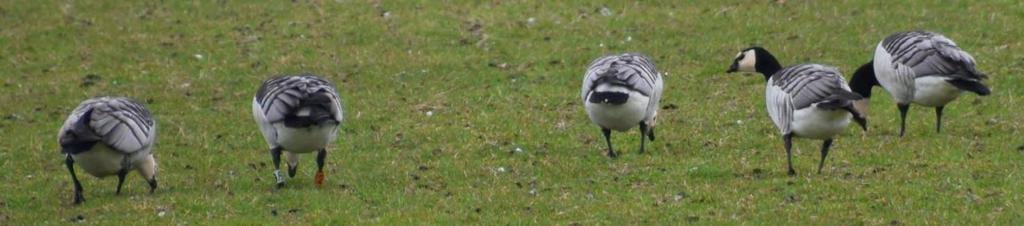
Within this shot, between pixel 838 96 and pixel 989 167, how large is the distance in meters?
2.12

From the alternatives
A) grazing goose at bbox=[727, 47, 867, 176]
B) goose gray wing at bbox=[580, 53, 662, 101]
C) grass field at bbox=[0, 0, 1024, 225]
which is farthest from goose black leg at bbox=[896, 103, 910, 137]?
goose gray wing at bbox=[580, 53, 662, 101]

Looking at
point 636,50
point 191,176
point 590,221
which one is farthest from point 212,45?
point 590,221

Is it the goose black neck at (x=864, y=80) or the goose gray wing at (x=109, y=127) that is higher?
the goose gray wing at (x=109, y=127)

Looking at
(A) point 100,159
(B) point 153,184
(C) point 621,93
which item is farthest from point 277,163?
(C) point 621,93

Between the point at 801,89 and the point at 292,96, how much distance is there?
16.5 ft

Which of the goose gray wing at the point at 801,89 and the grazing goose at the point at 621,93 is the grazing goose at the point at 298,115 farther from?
the goose gray wing at the point at 801,89

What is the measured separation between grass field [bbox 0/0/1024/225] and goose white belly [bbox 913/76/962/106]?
45 centimetres

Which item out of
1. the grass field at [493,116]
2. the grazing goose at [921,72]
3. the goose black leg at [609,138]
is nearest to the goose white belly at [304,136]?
the grass field at [493,116]

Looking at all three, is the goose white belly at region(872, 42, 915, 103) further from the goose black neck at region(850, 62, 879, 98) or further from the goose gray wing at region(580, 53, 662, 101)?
the goose gray wing at region(580, 53, 662, 101)

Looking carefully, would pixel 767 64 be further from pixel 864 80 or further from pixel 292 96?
pixel 292 96

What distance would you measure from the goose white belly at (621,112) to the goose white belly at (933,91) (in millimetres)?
3154

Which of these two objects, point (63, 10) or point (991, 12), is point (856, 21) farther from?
point (63, 10)

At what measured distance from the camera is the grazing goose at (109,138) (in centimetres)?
1574

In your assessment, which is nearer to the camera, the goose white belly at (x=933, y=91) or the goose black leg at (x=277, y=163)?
the goose black leg at (x=277, y=163)
